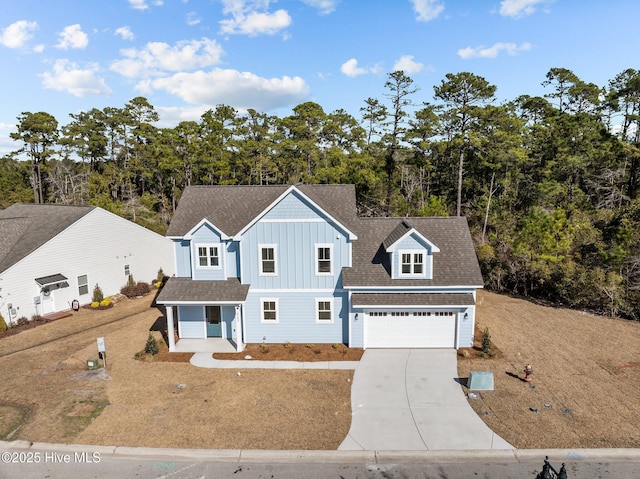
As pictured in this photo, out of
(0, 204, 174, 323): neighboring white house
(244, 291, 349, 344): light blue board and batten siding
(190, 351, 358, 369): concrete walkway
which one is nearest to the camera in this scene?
(190, 351, 358, 369): concrete walkway

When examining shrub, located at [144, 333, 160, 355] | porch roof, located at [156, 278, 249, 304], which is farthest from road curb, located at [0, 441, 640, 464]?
porch roof, located at [156, 278, 249, 304]

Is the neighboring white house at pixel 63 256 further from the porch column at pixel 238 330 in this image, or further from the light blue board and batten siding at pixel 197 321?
the porch column at pixel 238 330

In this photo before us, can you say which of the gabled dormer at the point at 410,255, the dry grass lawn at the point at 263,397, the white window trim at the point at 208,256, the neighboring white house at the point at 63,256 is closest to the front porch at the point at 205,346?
the dry grass lawn at the point at 263,397

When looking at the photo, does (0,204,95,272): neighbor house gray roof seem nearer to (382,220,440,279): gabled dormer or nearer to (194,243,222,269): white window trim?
(194,243,222,269): white window trim

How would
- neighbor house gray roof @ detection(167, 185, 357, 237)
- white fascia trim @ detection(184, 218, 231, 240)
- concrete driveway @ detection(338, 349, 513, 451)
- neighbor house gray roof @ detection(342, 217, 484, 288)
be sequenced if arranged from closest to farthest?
concrete driveway @ detection(338, 349, 513, 451), neighbor house gray roof @ detection(342, 217, 484, 288), white fascia trim @ detection(184, 218, 231, 240), neighbor house gray roof @ detection(167, 185, 357, 237)

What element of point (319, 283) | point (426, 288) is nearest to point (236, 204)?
point (319, 283)

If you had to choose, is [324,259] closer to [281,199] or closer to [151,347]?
[281,199]
